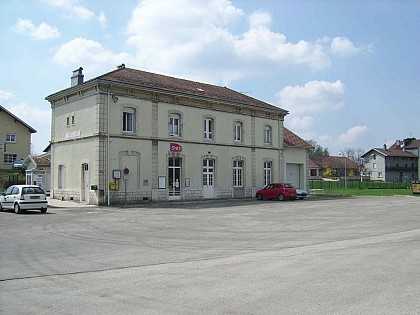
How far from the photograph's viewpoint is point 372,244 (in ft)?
41.5

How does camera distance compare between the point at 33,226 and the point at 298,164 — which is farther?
the point at 298,164

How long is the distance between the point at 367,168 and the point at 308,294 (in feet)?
367

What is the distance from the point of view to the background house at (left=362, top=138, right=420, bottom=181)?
10769 centimetres

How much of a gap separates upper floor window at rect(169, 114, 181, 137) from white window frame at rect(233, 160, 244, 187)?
6452mm

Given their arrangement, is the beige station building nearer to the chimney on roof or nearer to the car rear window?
the chimney on roof

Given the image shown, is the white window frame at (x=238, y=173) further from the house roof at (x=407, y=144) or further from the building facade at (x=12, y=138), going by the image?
the house roof at (x=407, y=144)

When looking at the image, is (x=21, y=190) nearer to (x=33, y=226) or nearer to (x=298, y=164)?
(x=33, y=226)

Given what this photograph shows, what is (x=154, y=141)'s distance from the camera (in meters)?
33.2

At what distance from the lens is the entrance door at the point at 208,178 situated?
36844 mm

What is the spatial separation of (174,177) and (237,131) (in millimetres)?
8132

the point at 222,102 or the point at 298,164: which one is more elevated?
the point at 222,102

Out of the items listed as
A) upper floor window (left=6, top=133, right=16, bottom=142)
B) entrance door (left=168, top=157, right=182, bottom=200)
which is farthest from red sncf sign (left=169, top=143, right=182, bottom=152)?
upper floor window (left=6, top=133, right=16, bottom=142)

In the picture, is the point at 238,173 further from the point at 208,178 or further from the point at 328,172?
the point at 328,172

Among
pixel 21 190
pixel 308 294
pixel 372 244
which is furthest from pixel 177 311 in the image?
pixel 21 190
